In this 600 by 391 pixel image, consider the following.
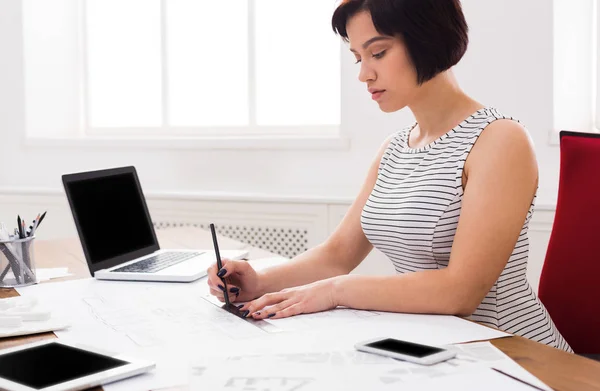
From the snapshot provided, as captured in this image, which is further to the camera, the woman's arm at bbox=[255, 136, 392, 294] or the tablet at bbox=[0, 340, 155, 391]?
the woman's arm at bbox=[255, 136, 392, 294]

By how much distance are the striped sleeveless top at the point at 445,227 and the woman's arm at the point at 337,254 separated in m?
0.13

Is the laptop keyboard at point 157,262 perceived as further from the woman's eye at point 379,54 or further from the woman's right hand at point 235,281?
the woman's eye at point 379,54

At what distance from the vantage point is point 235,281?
57.4 inches

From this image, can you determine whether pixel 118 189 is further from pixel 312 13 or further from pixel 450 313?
pixel 312 13

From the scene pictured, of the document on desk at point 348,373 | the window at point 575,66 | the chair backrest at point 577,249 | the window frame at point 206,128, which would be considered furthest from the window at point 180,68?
the document on desk at point 348,373

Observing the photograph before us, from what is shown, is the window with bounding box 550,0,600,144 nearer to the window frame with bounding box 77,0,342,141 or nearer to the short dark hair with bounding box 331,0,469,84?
the window frame with bounding box 77,0,342,141

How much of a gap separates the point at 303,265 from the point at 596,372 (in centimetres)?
77

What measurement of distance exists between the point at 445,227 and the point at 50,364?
0.80 metres

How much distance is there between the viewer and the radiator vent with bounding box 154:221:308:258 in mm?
3051

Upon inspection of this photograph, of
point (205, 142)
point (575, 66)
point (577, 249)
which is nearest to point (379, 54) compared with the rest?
point (577, 249)

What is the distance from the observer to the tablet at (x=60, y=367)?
0.92 m

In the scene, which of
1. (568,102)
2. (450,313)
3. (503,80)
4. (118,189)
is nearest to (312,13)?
(503,80)

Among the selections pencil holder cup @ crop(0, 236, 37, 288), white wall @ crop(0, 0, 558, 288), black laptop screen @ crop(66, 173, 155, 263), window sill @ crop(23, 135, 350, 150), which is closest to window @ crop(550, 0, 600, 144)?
white wall @ crop(0, 0, 558, 288)

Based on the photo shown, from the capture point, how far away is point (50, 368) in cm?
97
